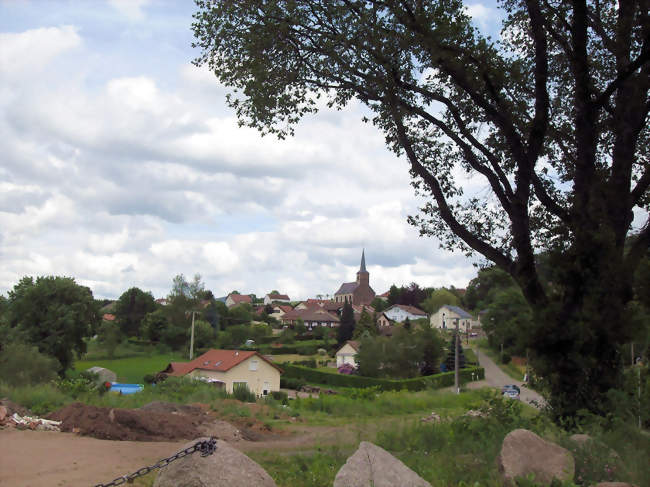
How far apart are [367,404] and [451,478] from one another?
37.9 ft

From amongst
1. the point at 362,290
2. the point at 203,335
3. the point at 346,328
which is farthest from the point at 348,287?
the point at 203,335

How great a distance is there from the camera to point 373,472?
5.48 meters

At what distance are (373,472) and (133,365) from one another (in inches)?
2158

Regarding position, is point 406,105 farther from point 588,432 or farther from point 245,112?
point 588,432

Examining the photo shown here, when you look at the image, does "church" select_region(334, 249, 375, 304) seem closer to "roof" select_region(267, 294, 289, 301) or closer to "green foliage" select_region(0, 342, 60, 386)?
"roof" select_region(267, 294, 289, 301)

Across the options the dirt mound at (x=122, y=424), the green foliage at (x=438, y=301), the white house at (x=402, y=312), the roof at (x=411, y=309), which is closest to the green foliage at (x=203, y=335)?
the green foliage at (x=438, y=301)

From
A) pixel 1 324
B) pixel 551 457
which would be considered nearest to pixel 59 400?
pixel 551 457

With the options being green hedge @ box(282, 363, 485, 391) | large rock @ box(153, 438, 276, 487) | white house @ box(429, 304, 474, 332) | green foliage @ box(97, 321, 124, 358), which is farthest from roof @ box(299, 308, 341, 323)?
large rock @ box(153, 438, 276, 487)

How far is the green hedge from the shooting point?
3947 centimetres

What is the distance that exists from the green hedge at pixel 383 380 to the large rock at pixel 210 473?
31699 millimetres

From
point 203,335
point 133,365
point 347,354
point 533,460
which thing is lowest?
point 133,365

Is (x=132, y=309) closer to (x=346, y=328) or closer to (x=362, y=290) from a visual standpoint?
(x=346, y=328)

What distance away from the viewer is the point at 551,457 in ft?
21.1

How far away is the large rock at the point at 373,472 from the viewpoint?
5.40 m
